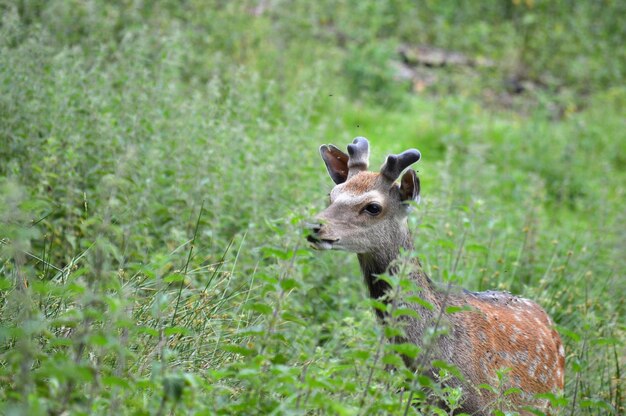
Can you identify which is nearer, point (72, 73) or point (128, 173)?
point (128, 173)

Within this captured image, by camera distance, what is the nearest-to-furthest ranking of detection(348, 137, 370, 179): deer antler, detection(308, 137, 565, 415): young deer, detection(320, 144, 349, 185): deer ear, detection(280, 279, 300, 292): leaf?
detection(280, 279, 300, 292): leaf, detection(308, 137, 565, 415): young deer, detection(348, 137, 370, 179): deer antler, detection(320, 144, 349, 185): deer ear

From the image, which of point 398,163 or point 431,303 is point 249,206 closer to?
point 398,163

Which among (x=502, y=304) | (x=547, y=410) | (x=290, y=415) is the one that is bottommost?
(x=547, y=410)

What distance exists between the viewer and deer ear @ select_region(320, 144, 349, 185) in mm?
5664

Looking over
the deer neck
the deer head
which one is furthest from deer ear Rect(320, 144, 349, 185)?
the deer neck

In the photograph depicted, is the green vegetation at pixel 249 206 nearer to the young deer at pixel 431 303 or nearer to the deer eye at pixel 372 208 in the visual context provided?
the young deer at pixel 431 303

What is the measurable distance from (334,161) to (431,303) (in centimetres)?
126

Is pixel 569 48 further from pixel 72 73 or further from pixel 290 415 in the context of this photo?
pixel 290 415

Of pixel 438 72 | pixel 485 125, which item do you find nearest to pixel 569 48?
pixel 438 72

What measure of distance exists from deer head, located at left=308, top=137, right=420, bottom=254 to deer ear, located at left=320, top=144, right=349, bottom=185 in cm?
34

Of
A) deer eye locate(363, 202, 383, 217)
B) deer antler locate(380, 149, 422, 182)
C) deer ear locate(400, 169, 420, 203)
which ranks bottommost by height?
deer eye locate(363, 202, 383, 217)

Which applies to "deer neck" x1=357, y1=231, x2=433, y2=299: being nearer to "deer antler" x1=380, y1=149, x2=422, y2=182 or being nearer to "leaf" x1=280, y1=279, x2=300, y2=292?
"deer antler" x1=380, y1=149, x2=422, y2=182

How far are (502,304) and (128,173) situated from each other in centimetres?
289

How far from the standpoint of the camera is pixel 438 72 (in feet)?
47.2
